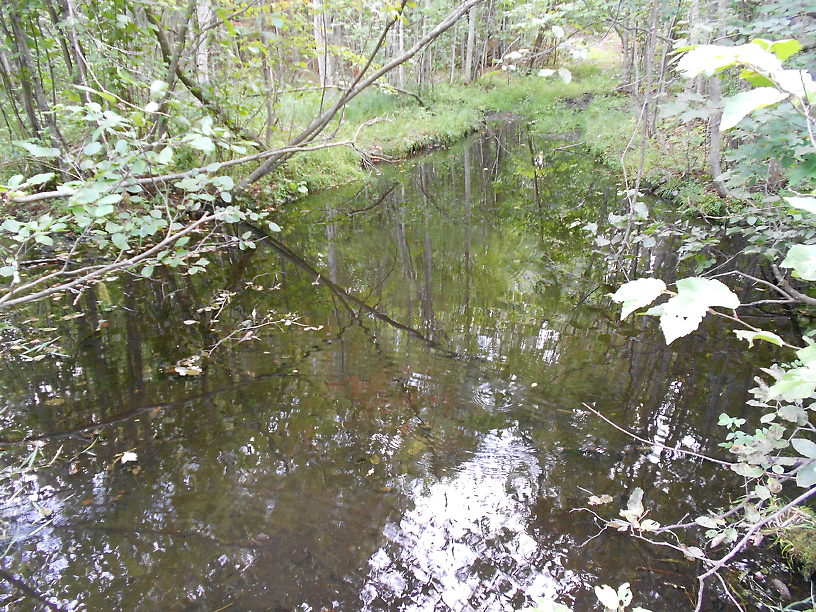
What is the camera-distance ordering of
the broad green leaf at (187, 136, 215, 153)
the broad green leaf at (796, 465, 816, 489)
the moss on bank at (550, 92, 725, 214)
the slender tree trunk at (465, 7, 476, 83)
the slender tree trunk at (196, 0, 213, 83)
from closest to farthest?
1. the broad green leaf at (796, 465, 816, 489)
2. the broad green leaf at (187, 136, 215, 153)
3. the slender tree trunk at (196, 0, 213, 83)
4. the moss on bank at (550, 92, 725, 214)
5. the slender tree trunk at (465, 7, 476, 83)

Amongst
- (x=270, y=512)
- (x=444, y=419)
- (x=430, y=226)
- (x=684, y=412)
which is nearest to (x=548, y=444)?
(x=444, y=419)

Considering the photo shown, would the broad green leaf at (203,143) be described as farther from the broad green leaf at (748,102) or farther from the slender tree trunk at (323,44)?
the slender tree trunk at (323,44)

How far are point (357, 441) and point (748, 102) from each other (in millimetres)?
2780

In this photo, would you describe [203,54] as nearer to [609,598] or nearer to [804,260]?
[804,260]

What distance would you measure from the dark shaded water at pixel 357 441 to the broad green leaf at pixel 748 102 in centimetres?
219

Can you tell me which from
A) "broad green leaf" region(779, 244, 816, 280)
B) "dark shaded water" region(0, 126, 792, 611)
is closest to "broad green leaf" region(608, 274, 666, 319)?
"broad green leaf" region(779, 244, 816, 280)

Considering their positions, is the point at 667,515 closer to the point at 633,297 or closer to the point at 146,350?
the point at 633,297

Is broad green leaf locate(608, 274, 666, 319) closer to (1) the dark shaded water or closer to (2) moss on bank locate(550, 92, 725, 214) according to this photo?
(1) the dark shaded water

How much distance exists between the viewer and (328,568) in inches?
91.0

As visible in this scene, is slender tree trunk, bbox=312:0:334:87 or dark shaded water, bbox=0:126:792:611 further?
slender tree trunk, bbox=312:0:334:87

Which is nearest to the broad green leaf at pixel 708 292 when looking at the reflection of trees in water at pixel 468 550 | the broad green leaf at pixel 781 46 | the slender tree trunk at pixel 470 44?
the broad green leaf at pixel 781 46

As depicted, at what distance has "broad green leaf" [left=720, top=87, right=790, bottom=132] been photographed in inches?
30.7

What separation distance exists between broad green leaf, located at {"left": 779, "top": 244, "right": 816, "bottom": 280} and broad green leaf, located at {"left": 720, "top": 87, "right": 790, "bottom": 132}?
302 mm

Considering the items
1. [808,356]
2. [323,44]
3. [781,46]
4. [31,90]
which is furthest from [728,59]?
[323,44]
